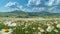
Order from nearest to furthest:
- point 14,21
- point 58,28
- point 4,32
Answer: point 4,32 → point 58,28 → point 14,21

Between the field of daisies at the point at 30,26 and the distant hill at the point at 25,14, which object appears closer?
the field of daisies at the point at 30,26

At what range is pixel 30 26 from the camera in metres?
1.22

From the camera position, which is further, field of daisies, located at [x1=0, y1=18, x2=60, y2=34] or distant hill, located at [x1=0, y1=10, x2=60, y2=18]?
distant hill, located at [x1=0, y1=10, x2=60, y2=18]

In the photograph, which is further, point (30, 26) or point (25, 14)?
point (25, 14)

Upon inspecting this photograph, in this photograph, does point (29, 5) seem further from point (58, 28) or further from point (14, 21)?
point (58, 28)

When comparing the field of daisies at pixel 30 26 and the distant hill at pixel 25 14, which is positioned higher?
the distant hill at pixel 25 14

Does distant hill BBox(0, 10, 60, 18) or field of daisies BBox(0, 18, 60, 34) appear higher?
distant hill BBox(0, 10, 60, 18)

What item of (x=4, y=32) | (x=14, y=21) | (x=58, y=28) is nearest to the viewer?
(x=4, y=32)

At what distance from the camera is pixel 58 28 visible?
3.87 ft

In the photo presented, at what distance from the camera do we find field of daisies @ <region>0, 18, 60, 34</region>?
111cm

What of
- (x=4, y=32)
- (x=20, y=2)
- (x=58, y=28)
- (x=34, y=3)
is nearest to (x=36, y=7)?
(x=34, y=3)

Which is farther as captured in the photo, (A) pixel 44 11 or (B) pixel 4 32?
(A) pixel 44 11

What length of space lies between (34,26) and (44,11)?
184 millimetres

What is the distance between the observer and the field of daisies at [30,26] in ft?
3.65
